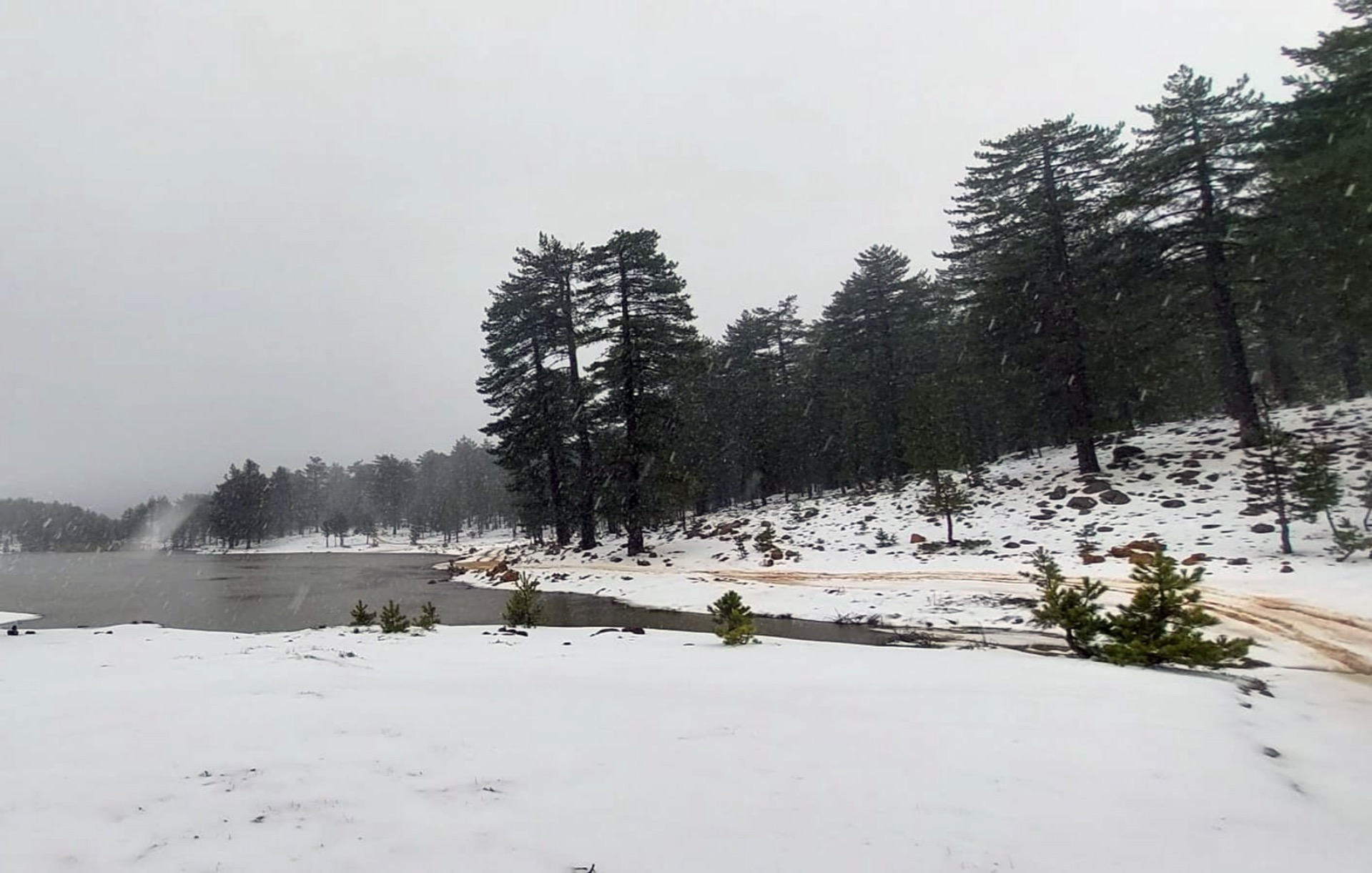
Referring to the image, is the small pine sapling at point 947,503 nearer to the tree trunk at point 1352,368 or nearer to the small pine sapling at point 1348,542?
the small pine sapling at point 1348,542

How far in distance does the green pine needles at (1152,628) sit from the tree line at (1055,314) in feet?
41.1

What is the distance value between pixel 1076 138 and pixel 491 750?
3215 centimetres

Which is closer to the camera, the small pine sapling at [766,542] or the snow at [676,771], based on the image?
the snow at [676,771]

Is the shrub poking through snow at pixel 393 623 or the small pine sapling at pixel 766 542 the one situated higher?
the small pine sapling at pixel 766 542

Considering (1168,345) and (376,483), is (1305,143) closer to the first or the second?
(1168,345)

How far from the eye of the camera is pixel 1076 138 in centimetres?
2700

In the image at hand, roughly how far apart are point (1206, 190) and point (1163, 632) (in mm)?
22153

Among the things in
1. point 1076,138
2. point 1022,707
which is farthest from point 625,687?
point 1076,138

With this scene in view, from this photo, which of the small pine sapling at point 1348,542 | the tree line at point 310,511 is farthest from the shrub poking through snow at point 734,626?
the tree line at point 310,511

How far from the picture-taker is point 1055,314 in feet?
82.1

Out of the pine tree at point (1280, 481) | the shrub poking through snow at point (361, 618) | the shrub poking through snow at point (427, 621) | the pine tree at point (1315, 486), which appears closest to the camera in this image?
the shrub poking through snow at point (427, 621)

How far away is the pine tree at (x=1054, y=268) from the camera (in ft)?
80.8

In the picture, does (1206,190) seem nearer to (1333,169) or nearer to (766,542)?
(1333,169)

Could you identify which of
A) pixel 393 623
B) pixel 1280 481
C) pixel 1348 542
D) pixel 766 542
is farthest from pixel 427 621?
pixel 1280 481
